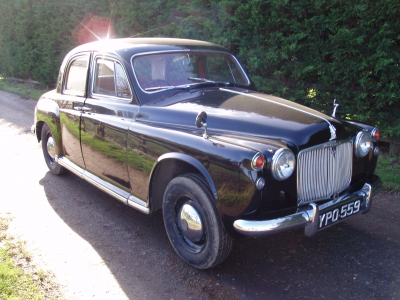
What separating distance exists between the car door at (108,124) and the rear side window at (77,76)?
214 mm

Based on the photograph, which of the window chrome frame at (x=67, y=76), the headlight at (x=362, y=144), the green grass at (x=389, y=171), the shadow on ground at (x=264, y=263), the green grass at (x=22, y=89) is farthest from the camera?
the green grass at (x=22, y=89)

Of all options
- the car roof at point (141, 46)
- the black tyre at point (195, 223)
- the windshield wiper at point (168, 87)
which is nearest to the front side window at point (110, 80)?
the car roof at point (141, 46)

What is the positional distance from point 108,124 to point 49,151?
2103mm

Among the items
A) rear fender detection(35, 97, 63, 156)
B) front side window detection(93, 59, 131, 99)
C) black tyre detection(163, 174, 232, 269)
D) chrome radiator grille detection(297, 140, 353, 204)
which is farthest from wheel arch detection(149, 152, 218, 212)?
rear fender detection(35, 97, 63, 156)

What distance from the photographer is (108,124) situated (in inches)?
140

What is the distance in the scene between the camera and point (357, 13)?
205 inches

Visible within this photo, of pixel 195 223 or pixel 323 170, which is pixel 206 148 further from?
pixel 323 170

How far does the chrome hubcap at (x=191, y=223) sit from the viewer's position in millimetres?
2795

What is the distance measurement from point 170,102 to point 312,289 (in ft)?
6.64

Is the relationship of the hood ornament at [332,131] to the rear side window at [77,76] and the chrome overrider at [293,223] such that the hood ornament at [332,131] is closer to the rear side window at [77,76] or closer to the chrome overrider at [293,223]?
the chrome overrider at [293,223]

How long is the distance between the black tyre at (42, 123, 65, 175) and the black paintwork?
34.0 inches

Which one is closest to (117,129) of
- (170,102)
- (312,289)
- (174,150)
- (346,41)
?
(170,102)

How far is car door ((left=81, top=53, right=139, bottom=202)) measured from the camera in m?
3.44

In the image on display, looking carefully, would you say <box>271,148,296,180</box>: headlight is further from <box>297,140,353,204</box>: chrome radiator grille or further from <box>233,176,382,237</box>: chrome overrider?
<box>233,176,382,237</box>: chrome overrider
